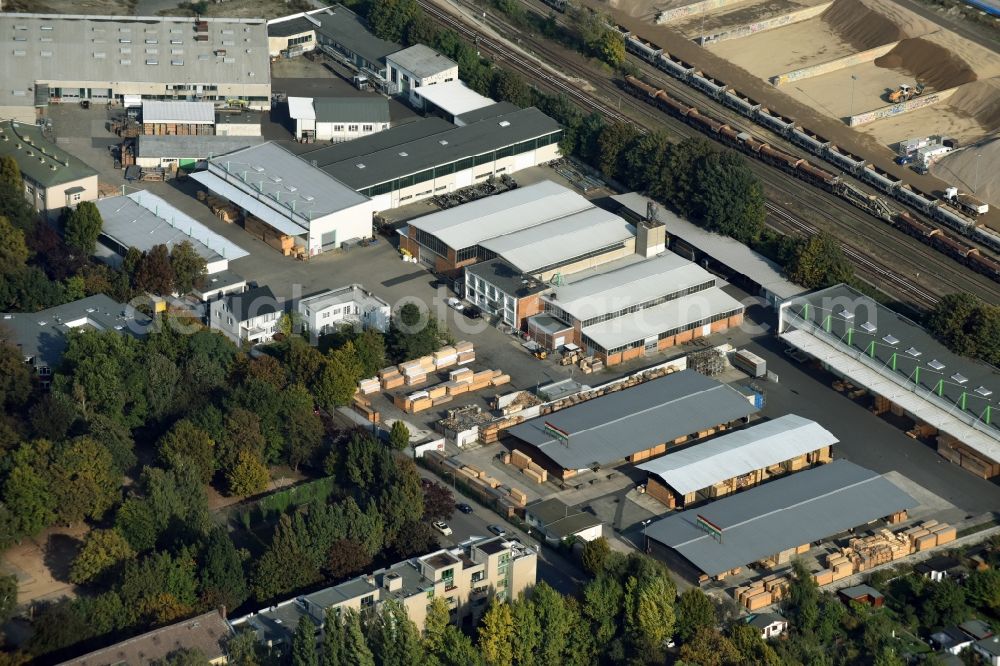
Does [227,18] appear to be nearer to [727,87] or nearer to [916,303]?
[727,87]

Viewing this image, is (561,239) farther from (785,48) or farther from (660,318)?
(785,48)

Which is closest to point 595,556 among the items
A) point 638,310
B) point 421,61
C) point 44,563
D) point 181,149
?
point 44,563

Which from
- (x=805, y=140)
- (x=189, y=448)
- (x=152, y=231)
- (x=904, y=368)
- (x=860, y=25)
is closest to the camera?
(x=189, y=448)

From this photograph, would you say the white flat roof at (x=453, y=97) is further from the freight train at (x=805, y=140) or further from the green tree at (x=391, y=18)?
the freight train at (x=805, y=140)

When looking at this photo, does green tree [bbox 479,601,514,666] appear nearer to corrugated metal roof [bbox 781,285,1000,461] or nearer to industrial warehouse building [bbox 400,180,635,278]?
corrugated metal roof [bbox 781,285,1000,461]

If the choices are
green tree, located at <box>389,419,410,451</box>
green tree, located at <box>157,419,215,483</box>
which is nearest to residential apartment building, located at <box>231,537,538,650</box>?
green tree, located at <box>157,419,215,483</box>

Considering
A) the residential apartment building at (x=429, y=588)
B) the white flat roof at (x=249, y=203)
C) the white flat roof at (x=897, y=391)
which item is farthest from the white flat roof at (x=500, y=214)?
the residential apartment building at (x=429, y=588)

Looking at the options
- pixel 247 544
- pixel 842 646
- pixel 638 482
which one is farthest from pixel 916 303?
pixel 247 544
